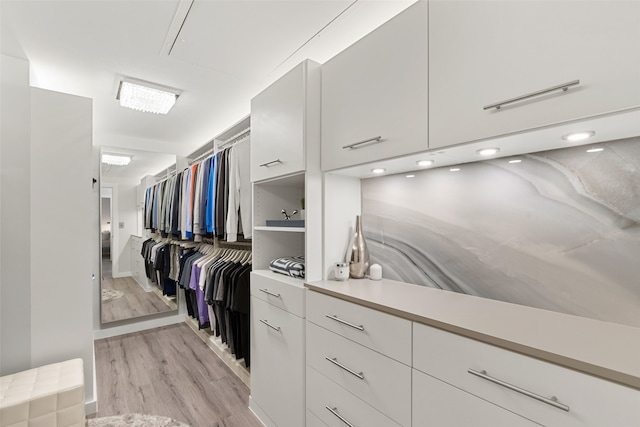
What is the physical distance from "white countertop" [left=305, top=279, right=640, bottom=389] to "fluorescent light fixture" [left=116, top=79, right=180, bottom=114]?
225 centimetres

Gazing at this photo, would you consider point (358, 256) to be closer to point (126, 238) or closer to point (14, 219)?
point (14, 219)

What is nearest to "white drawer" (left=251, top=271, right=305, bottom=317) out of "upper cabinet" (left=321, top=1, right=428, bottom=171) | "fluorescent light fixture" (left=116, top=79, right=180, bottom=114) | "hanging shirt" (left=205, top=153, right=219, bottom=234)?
"upper cabinet" (left=321, top=1, right=428, bottom=171)

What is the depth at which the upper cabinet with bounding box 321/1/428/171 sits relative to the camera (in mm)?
1225

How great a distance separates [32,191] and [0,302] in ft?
2.40

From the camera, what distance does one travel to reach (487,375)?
90 centimetres

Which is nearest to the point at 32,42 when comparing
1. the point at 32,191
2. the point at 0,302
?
the point at 32,191

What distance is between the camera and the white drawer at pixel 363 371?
1155 millimetres

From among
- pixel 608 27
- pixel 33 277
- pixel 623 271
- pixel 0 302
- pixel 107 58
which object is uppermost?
pixel 107 58

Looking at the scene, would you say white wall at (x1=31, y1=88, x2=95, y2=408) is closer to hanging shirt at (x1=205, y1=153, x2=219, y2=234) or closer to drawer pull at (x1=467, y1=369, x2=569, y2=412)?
hanging shirt at (x1=205, y1=153, x2=219, y2=234)

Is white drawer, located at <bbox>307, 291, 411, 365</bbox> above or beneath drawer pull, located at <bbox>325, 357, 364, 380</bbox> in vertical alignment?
above

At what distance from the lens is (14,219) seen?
190cm

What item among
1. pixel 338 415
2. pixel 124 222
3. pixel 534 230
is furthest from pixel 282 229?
pixel 124 222

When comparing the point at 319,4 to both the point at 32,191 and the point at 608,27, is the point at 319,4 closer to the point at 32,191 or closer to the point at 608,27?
the point at 608,27

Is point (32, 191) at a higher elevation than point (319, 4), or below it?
below
